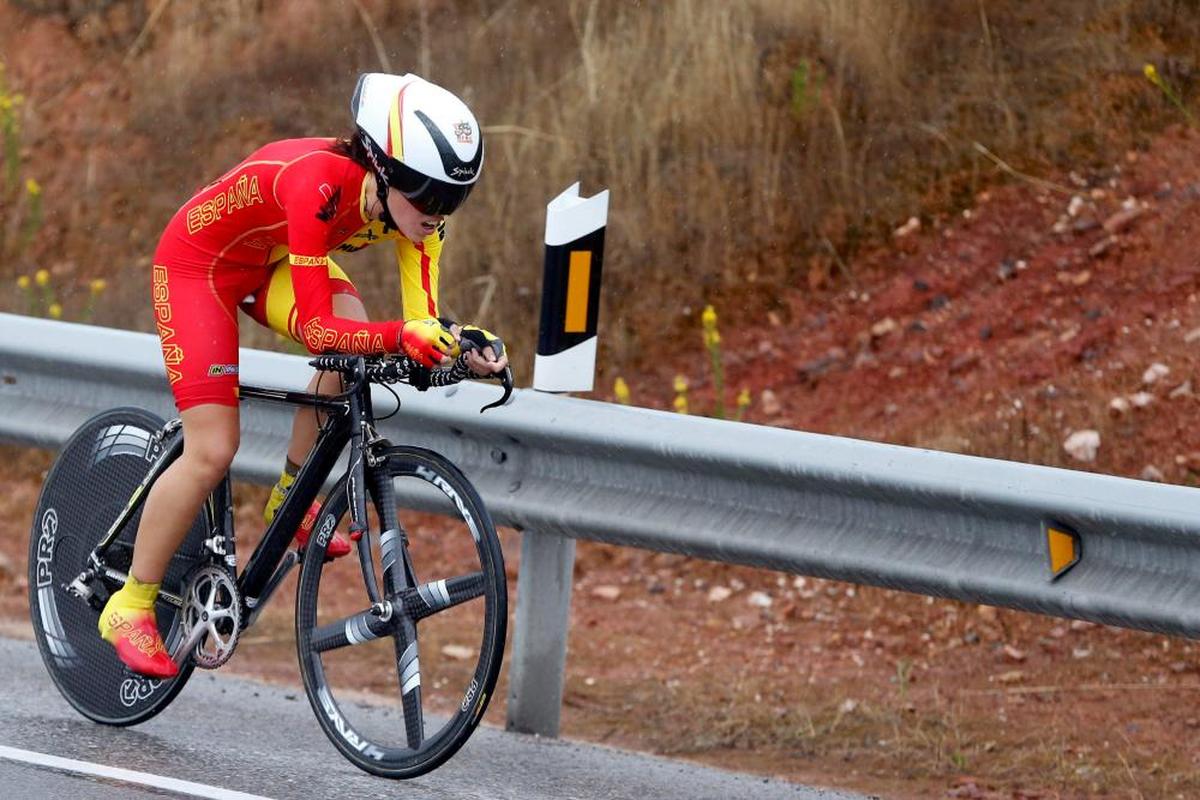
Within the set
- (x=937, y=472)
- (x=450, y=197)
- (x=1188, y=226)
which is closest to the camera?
(x=450, y=197)

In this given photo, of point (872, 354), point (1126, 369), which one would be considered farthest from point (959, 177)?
point (1126, 369)

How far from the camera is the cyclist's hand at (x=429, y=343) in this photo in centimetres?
418

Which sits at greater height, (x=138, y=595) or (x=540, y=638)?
(x=138, y=595)

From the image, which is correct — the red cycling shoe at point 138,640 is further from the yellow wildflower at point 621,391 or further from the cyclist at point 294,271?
the yellow wildflower at point 621,391

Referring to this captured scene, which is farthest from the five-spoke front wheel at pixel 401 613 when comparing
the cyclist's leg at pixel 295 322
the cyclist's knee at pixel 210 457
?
the cyclist's knee at pixel 210 457

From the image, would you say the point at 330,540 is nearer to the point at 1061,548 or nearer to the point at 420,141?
the point at 420,141

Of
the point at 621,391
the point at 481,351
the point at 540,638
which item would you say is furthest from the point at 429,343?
the point at 621,391

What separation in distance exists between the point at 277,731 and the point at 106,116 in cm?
615

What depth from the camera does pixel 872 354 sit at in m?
8.09

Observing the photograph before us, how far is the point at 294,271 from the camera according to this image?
448 centimetres

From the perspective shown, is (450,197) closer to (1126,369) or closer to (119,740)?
(119,740)

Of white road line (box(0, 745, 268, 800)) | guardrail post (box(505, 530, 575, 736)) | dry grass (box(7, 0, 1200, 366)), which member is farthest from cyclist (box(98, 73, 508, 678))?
dry grass (box(7, 0, 1200, 366))

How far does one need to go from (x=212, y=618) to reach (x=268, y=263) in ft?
3.15

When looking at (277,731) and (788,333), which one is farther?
(788,333)
